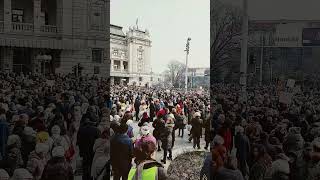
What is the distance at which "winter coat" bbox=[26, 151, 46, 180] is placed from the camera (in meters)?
4.00

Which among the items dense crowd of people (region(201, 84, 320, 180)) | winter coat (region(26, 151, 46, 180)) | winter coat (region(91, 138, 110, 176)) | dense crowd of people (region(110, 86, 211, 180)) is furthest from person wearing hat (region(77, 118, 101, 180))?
dense crowd of people (region(201, 84, 320, 180))

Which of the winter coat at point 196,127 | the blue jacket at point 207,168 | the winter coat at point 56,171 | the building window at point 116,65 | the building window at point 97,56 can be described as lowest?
the blue jacket at point 207,168

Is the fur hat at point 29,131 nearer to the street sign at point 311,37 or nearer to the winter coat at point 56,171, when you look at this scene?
the winter coat at point 56,171

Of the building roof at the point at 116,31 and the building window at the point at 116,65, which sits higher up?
the building roof at the point at 116,31

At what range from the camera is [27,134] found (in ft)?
15.7

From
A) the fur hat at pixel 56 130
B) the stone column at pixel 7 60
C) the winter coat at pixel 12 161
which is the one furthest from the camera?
the stone column at pixel 7 60

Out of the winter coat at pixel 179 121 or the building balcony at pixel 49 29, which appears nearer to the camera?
the winter coat at pixel 179 121

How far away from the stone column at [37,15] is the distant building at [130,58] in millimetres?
1853

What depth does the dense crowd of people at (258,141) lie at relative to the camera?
163 inches

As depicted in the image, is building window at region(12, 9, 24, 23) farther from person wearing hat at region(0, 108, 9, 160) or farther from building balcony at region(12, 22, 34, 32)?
person wearing hat at region(0, 108, 9, 160)

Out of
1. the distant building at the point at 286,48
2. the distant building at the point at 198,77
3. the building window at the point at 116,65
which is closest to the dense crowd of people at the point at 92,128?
the distant building at the point at 198,77

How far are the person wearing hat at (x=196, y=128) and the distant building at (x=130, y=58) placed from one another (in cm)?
70

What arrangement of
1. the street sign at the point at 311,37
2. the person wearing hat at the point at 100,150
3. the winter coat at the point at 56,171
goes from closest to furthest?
1. the winter coat at the point at 56,171
2. the person wearing hat at the point at 100,150
3. the street sign at the point at 311,37

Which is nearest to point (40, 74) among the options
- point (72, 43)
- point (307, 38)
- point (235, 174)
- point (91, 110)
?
point (72, 43)
